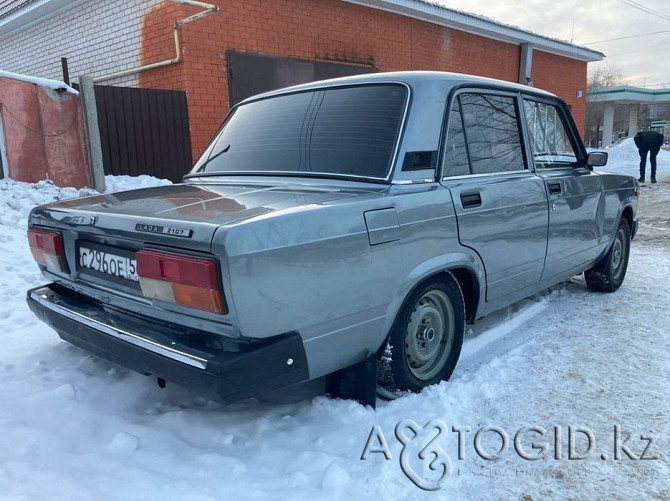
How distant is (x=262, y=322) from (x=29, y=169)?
6.95 metres

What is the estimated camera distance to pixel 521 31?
1593cm

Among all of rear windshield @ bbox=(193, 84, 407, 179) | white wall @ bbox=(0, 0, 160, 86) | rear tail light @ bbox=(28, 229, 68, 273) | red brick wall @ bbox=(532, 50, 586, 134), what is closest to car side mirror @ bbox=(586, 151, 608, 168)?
rear windshield @ bbox=(193, 84, 407, 179)

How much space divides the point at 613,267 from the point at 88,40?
1048 cm

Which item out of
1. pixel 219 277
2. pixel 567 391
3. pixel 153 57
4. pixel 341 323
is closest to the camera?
pixel 219 277

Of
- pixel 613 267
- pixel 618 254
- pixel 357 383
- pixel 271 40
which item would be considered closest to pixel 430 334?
pixel 357 383

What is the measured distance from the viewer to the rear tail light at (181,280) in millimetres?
2062

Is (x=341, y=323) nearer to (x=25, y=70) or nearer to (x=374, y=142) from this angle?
(x=374, y=142)

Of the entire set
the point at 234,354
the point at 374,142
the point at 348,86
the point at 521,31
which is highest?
the point at 521,31

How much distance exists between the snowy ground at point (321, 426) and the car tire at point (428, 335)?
0.11 metres

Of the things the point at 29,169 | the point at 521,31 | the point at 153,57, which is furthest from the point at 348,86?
the point at 521,31

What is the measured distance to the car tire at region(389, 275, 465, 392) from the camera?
2.74 metres

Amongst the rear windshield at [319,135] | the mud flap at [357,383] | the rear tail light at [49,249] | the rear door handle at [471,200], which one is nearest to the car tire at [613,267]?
the rear door handle at [471,200]

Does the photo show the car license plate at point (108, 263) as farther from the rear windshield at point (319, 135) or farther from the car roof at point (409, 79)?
the car roof at point (409, 79)

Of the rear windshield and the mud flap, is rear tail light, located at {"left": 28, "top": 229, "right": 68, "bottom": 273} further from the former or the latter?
the mud flap
